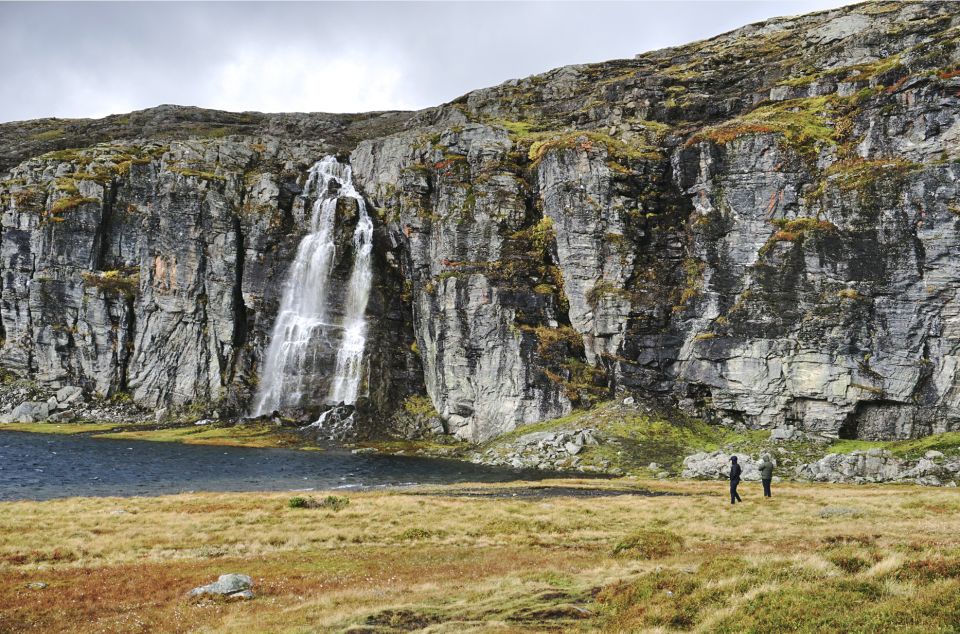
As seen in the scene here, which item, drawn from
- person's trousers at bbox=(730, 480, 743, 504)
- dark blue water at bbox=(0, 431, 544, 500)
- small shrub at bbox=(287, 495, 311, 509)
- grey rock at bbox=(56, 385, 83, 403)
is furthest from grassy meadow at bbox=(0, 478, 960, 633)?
grey rock at bbox=(56, 385, 83, 403)

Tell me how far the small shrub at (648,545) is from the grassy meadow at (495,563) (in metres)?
0.10

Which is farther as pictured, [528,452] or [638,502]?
[528,452]

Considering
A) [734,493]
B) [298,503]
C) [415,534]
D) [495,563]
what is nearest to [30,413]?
[298,503]

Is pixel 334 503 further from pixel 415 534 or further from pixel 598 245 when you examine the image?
pixel 598 245

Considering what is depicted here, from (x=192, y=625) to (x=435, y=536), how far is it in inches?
611

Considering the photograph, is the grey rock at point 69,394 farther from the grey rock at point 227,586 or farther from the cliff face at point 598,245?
the grey rock at point 227,586

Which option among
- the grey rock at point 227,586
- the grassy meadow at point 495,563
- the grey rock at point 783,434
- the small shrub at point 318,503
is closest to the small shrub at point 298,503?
the small shrub at point 318,503

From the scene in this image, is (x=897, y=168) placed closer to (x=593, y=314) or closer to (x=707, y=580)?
(x=593, y=314)

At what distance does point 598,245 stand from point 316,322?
172 feet

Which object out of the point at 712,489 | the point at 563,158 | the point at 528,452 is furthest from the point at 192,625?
the point at 563,158

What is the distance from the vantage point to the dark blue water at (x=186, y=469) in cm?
5403

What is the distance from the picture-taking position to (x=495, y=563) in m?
23.0

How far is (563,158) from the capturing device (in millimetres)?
92125

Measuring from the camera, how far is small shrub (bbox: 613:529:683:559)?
23094 millimetres
